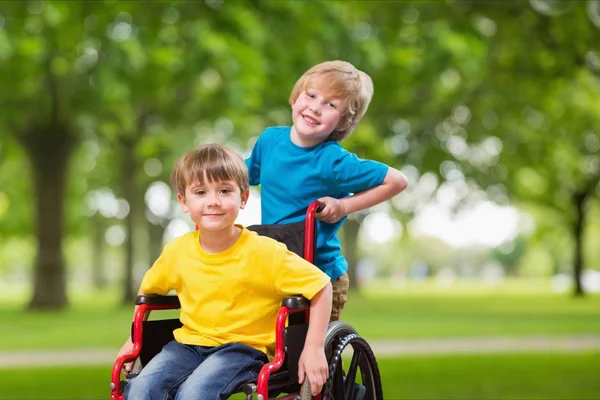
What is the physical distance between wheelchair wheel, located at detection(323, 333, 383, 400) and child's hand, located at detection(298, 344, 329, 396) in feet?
0.47

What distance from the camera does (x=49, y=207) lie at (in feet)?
78.7

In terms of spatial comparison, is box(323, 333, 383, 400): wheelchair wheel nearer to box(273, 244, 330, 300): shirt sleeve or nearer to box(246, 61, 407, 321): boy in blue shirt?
box(246, 61, 407, 321): boy in blue shirt

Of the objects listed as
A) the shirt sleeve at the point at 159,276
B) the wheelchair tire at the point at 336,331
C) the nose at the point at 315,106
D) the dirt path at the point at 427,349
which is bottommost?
the dirt path at the point at 427,349

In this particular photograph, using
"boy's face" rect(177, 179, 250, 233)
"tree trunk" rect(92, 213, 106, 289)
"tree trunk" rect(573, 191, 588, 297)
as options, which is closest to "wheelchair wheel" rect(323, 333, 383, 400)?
"boy's face" rect(177, 179, 250, 233)

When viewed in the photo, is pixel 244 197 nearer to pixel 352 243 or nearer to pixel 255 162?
pixel 255 162

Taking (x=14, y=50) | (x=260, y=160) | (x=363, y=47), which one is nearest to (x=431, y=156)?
(x=363, y=47)

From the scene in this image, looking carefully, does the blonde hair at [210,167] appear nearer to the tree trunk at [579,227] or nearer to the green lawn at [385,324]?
the green lawn at [385,324]

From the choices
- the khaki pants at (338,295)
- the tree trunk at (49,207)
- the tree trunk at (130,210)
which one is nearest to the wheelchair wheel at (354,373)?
the khaki pants at (338,295)

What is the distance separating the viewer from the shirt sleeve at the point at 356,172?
4.43 meters

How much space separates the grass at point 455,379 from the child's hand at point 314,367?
13.8 ft

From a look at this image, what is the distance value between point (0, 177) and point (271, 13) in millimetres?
24047

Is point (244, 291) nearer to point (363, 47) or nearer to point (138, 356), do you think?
point (138, 356)

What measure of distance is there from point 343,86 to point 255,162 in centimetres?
62

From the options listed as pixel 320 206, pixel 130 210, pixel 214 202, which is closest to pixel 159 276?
pixel 214 202
